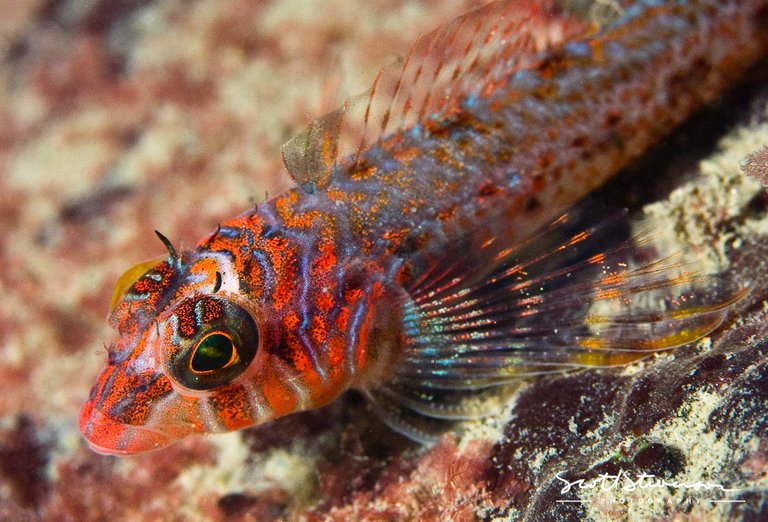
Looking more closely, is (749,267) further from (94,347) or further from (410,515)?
(94,347)

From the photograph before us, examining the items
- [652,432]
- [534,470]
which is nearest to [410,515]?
[534,470]

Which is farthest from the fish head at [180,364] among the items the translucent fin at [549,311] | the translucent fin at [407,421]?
the translucent fin at [549,311]

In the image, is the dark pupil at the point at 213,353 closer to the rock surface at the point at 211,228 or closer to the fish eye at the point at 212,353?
the fish eye at the point at 212,353


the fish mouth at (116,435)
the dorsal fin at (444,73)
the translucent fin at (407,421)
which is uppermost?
the dorsal fin at (444,73)

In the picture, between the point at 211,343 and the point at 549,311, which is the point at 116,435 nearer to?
the point at 211,343

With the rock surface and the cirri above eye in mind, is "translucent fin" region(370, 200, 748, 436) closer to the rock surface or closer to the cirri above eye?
the rock surface

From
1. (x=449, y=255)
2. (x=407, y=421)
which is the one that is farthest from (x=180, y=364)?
(x=449, y=255)
